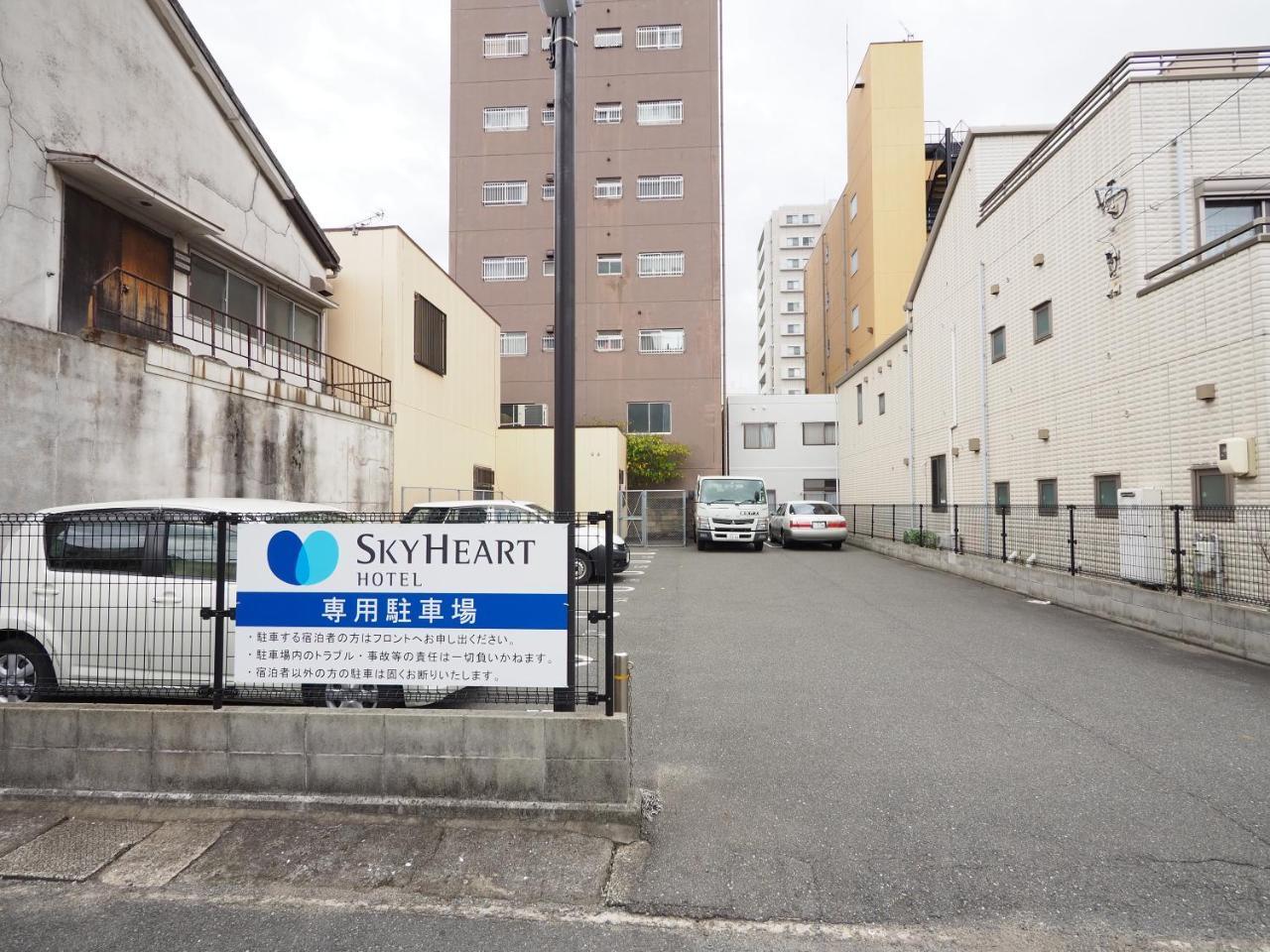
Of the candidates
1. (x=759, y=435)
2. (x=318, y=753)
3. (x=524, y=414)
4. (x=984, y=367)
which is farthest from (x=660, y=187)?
(x=318, y=753)

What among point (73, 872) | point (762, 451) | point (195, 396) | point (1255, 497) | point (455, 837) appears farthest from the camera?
point (762, 451)

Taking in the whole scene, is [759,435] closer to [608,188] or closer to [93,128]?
[608,188]

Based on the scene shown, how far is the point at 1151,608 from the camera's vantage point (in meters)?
8.60

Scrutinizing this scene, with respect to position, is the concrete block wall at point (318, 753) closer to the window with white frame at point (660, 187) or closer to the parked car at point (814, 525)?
the parked car at point (814, 525)

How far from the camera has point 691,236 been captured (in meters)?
30.2

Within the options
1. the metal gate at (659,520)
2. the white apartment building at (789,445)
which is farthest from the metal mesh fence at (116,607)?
the white apartment building at (789,445)

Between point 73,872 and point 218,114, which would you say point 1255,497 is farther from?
point 218,114

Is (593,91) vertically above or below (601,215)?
above

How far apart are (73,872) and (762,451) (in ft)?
98.7

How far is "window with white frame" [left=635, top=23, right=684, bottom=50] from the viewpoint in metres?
31.0

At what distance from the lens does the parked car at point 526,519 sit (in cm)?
397

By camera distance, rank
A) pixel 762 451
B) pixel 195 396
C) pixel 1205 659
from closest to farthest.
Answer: pixel 1205 659 < pixel 195 396 < pixel 762 451

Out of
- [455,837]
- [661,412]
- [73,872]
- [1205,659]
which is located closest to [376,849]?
[455,837]

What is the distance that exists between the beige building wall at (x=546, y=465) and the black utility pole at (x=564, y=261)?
17.9 metres
